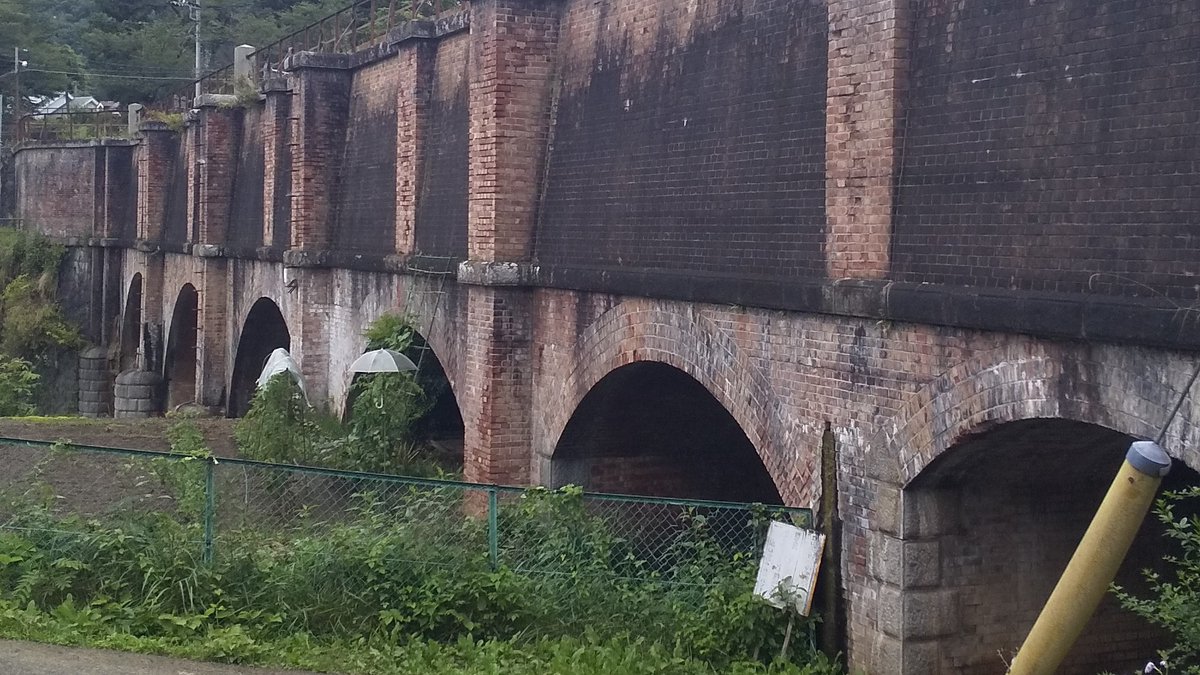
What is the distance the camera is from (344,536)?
8289mm

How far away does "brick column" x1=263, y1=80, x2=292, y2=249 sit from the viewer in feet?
63.4

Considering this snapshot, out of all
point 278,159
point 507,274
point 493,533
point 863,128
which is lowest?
point 493,533

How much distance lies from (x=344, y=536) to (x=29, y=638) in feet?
6.15

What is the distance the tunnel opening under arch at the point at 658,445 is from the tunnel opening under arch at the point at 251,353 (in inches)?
478

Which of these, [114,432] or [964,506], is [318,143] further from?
[964,506]

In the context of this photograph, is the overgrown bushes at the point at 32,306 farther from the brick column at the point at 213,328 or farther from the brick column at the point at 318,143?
the brick column at the point at 318,143

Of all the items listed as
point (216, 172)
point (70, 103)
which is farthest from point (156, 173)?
point (70, 103)

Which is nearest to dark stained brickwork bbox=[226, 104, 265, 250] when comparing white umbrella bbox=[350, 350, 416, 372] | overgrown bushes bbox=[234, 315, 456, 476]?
overgrown bushes bbox=[234, 315, 456, 476]

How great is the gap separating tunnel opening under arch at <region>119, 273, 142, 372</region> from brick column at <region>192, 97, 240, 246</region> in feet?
26.3

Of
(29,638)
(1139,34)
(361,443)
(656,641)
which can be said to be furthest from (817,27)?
(361,443)

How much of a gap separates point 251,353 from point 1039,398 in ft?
61.8

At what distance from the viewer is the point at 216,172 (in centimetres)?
2350

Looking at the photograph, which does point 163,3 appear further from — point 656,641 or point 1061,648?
point 1061,648

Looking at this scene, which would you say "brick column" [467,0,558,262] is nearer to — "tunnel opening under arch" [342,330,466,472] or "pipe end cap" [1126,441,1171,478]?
"tunnel opening under arch" [342,330,466,472]
